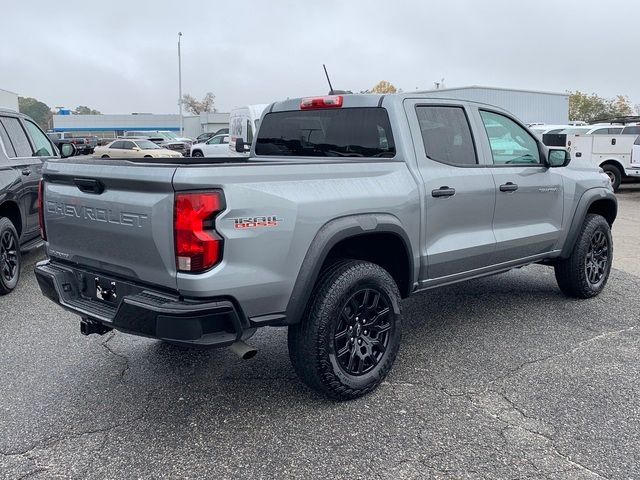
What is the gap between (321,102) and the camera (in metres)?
4.52

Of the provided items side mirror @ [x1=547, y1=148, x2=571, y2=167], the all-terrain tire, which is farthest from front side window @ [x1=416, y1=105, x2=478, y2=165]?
the all-terrain tire

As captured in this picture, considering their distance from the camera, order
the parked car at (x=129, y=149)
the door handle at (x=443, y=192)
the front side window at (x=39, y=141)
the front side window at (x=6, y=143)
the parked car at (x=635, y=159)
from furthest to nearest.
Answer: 1. the parked car at (x=129, y=149)
2. the parked car at (x=635, y=159)
3. the front side window at (x=39, y=141)
4. the front side window at (x=6, y=143)
5. the door handle at (x=443, y=192)

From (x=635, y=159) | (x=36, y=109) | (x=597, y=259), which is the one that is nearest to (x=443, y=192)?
(x=597, y=259)

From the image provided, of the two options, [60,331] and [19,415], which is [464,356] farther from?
[60,331]

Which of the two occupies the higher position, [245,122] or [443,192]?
[245,122]

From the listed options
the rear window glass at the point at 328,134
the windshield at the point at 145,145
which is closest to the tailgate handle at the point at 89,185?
the rear window glass at the point at 328,134

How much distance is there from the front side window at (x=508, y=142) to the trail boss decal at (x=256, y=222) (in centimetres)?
233

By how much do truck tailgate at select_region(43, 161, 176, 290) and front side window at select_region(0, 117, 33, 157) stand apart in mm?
3681

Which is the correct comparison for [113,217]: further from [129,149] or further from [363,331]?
[129,149]

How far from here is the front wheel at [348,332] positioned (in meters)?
3.44

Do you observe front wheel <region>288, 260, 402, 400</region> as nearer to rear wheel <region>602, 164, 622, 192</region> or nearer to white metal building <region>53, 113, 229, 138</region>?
rear wheel <region>602, 164, 622, 192</region>

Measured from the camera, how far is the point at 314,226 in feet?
11.1

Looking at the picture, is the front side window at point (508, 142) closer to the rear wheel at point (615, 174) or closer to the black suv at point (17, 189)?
the black suv at point (17, 189)

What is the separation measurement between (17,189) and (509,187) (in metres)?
5.07
